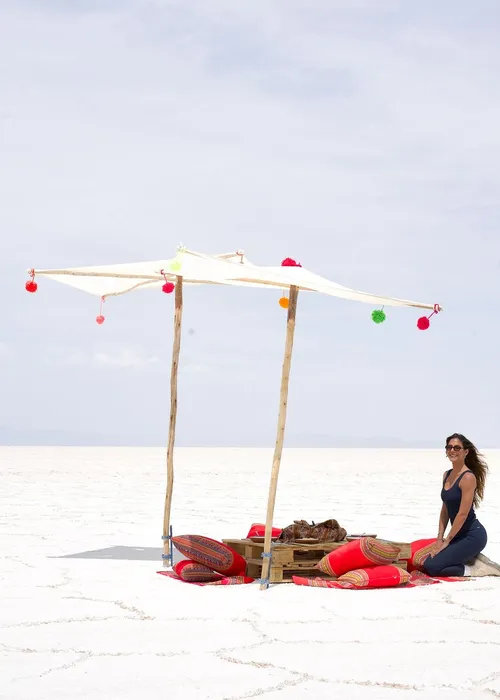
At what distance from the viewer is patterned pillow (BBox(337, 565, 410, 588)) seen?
623 cm

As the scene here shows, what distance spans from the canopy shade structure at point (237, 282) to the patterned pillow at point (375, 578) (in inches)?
20.5

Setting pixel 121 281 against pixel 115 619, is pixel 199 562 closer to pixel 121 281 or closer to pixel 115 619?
pixel 115 619

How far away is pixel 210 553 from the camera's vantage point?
645cm

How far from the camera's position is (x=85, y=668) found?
160 inches

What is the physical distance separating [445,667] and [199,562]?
8.34ft

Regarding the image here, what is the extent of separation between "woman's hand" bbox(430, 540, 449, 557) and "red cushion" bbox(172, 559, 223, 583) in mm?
1507

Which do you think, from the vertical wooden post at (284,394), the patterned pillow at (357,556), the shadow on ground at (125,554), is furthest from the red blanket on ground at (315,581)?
the shadow on ground at (125,554)

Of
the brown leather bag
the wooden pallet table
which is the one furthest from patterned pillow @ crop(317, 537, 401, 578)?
the brown leather bag

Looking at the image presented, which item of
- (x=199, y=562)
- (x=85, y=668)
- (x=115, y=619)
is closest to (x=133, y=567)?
(x=199, y=562)

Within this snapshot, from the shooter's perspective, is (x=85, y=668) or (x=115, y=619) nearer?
(x=85, y=668)

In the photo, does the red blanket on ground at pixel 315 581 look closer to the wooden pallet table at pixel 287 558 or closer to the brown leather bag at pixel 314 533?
the wooden pallet table at pixel 287 558

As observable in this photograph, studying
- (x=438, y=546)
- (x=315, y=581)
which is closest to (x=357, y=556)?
(x=315, y=581)

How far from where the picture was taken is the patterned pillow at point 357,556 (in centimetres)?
632

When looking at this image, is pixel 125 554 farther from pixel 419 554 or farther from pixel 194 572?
pixel 419 554
